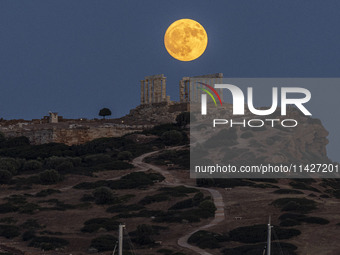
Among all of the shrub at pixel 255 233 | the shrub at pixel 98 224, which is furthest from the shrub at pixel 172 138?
the shrub at pixel 255 233

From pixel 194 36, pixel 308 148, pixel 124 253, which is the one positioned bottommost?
pixel 124 253

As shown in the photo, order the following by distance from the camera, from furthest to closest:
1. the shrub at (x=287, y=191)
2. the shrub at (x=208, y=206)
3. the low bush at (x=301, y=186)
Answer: the low bush at (x=301, y=186) < the shrub at (x=287, y=191) < the shrub at (x=208, y=206)

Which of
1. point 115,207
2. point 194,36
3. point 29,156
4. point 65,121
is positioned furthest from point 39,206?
point 65,121

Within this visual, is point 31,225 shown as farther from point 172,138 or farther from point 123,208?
point 172,138

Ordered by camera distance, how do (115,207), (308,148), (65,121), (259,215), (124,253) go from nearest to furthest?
(124,253), (259,215), (115,207), (308,148), (65,121)

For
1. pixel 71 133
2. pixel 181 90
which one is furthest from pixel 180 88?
pixel 71 133

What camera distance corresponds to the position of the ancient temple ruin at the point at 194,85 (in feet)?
359

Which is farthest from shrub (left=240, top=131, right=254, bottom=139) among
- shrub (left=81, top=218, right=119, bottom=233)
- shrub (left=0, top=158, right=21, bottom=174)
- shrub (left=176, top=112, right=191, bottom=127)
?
shrub (left=81, top=218, right=119, bottom=233)

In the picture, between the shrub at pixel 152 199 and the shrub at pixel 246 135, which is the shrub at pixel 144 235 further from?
the shrub at pixel 246 135

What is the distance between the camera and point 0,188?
228 ft

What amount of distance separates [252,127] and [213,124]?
8227 mm

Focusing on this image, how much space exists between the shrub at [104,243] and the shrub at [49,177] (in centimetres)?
2170

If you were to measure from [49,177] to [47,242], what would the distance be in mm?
20964

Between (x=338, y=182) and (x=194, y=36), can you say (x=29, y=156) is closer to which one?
(x=194, y=36)
